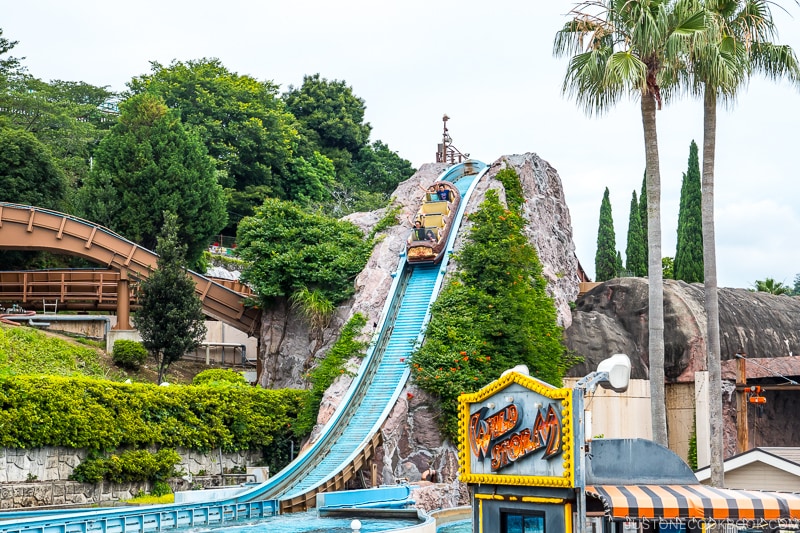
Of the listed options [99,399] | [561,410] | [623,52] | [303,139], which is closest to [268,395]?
[99,399]

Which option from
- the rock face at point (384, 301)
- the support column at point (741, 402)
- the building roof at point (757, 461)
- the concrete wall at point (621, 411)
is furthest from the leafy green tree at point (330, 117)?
the building roof at point (757, 461)

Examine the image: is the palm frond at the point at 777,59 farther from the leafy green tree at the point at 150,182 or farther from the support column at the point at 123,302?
the leafy green tree at the point at 150,182

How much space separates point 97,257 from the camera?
34.3 metres

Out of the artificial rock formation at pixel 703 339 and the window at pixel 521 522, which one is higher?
the artificial rock formation at pixel 703 339

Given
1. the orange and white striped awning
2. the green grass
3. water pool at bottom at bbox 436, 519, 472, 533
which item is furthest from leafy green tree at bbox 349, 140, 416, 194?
the orange and white striped awning

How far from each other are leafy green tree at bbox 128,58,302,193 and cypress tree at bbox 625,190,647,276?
2070cm

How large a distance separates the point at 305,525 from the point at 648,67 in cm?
1292

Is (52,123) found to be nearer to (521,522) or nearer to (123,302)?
(123,302)

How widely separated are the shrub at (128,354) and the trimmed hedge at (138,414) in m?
5.65

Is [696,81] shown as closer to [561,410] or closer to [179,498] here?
[561,410]

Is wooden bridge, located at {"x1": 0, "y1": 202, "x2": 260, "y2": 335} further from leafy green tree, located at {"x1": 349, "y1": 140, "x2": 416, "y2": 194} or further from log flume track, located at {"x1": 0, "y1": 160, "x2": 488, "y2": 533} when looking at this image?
leafy green tree, located at {"x1": 349, "y1": 140, "x2": 416, "y2": 194}

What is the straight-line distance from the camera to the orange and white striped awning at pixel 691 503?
43.9 ft

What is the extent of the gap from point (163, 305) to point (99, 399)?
7.67 metres

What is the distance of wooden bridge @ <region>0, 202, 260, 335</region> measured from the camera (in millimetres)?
34156
